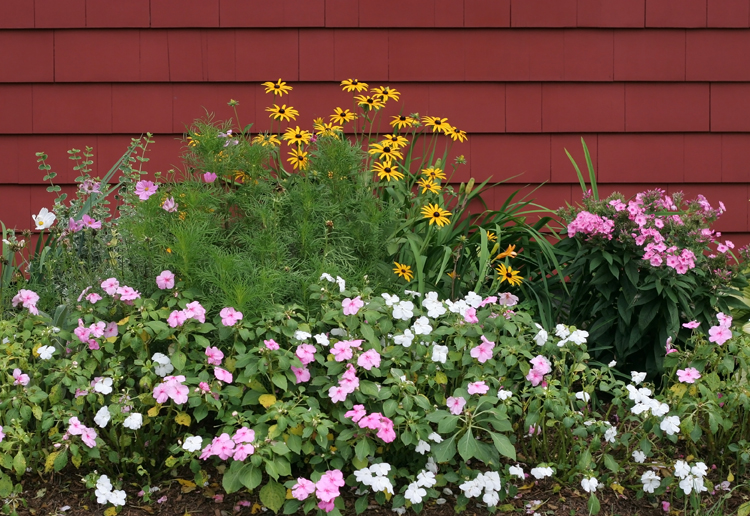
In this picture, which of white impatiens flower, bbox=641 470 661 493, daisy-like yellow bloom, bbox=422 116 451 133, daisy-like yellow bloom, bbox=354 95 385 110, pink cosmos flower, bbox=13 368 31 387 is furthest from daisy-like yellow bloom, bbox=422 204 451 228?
pink cosmos flower, bbox=13 368 31 387

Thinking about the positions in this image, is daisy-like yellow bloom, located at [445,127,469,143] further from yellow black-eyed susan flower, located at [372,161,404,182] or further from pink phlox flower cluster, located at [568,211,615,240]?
pink phlox flower cluster, located at [568,211,615,240]

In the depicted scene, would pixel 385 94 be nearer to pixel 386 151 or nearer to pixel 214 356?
pixel 386 151

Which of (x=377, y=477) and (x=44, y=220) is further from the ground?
(x=44, y=220)

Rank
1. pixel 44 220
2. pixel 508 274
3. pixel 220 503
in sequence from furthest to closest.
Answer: pixel 508 274, pixel 44 220, pixel 220 503

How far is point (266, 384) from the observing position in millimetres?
2041

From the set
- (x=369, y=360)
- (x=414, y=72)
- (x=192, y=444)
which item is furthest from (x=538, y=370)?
(x=414, y=72)

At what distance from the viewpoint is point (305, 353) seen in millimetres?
1871

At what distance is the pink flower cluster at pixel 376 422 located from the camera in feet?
5.72

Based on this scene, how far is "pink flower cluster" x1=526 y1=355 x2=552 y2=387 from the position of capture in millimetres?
2016

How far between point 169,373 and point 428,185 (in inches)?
50.6

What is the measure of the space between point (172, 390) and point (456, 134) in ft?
5.72

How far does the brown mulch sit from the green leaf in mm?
119

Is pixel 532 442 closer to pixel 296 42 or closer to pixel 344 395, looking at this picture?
pixel 344 395

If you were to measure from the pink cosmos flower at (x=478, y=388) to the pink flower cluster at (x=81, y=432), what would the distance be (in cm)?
106
